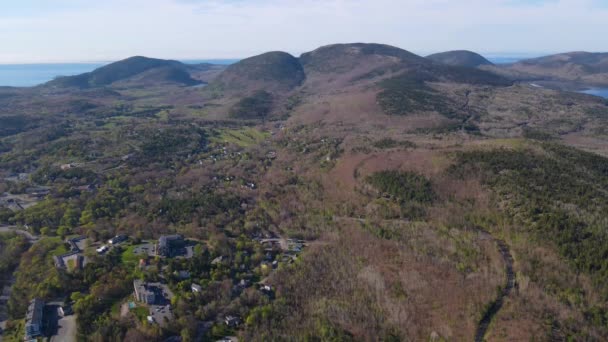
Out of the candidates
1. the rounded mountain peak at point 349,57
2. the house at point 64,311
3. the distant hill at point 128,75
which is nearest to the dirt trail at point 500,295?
the house at point 64,311

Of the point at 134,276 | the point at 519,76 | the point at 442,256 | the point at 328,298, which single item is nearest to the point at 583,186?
the point at 442,256

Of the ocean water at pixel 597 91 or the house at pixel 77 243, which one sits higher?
the ocean water at pixel 597 91

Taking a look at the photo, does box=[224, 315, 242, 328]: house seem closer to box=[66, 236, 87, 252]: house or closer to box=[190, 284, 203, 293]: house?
box=[190, 284, 203, 293]: house

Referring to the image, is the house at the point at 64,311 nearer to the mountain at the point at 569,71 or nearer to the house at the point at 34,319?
the house at the point at 34,319

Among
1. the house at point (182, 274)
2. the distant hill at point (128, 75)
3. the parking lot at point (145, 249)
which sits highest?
the distant hill at point (128, 75)

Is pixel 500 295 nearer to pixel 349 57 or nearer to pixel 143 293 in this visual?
pixel 143 293

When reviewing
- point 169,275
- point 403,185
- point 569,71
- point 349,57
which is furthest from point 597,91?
point 169,275
